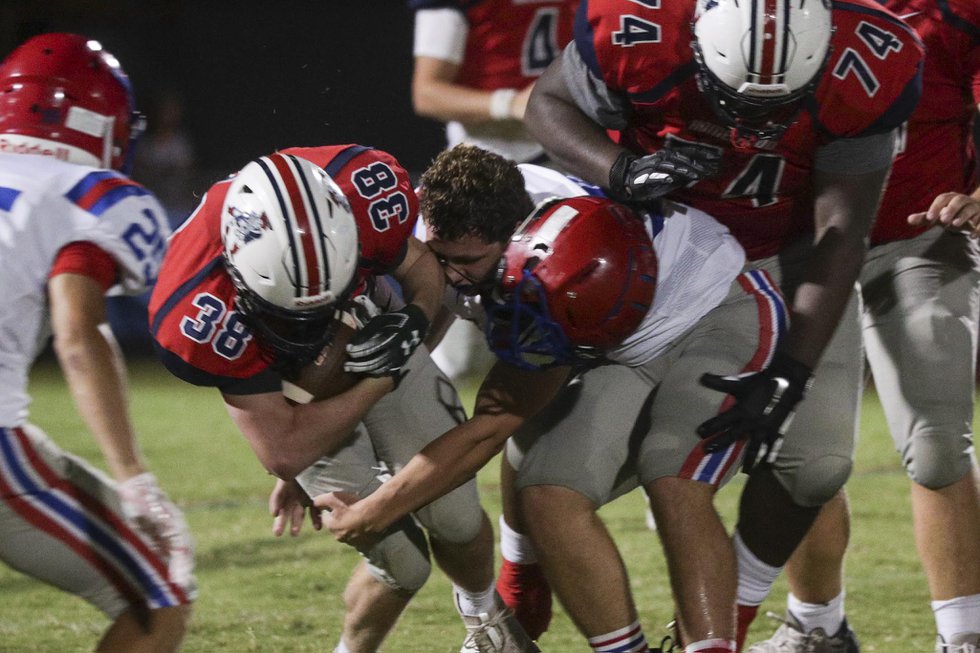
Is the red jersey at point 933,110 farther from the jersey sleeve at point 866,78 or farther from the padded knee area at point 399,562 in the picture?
the padded knee area at point 399,562

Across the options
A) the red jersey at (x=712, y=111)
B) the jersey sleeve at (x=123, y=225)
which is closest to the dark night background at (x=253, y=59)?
the red jersey at (x=712, y=111)

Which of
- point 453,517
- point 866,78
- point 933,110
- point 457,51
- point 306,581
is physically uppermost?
point 866,78

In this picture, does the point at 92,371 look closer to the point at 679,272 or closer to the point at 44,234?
the point at 44,234

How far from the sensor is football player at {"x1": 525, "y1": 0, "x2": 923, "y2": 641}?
2.96m

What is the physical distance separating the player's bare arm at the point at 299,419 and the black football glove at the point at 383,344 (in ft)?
0.26

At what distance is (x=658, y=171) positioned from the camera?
300 centimetres

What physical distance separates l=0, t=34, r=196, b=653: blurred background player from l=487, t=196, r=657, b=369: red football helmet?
76cm

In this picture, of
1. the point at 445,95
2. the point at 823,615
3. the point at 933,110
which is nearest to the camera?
the point at 823,615

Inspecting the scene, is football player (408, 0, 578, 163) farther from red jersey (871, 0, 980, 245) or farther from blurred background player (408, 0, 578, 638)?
red jersey (871, 0, 980, 245)

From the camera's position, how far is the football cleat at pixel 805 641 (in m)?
3.49

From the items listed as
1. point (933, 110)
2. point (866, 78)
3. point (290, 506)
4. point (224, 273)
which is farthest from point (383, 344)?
point (933, 110)

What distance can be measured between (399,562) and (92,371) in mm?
959

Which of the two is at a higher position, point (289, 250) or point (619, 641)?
point (289, 250)

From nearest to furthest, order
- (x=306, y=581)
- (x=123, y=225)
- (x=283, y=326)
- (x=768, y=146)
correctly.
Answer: (x=123, y=225) < (x=283, y=326) < (x=768, y=146) < (x=306, y=581)
